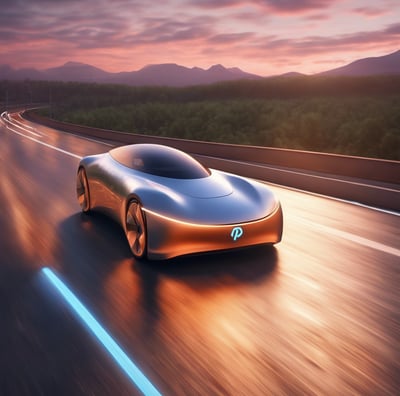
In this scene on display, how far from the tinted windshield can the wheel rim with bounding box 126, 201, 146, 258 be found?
74 centimetres

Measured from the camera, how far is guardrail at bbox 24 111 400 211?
10.6 metres

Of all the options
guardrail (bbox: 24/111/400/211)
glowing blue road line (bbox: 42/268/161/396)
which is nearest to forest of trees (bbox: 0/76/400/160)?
guardrail (bbox: 24/111/400/211)

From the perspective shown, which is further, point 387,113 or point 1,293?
point 387,113

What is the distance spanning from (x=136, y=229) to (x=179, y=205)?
72cm

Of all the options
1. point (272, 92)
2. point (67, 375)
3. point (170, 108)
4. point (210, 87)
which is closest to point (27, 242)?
point (67, 375)

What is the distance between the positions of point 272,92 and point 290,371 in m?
123

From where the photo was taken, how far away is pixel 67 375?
371 centimetres

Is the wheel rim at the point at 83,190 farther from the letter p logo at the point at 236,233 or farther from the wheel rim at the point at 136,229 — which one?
the letter p logo at the point at 236,233

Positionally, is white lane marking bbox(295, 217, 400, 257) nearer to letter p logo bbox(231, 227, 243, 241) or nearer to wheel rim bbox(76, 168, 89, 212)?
letter p logo bbox(231, 227, 243, 241)

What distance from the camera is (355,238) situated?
764 centimetres

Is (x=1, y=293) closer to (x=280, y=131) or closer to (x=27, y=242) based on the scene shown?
(x=27, y=242)

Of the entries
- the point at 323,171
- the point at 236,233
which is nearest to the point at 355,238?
the point at 236,233

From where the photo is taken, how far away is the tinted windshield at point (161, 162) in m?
7.24

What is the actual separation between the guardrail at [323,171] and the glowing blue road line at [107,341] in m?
6.74
